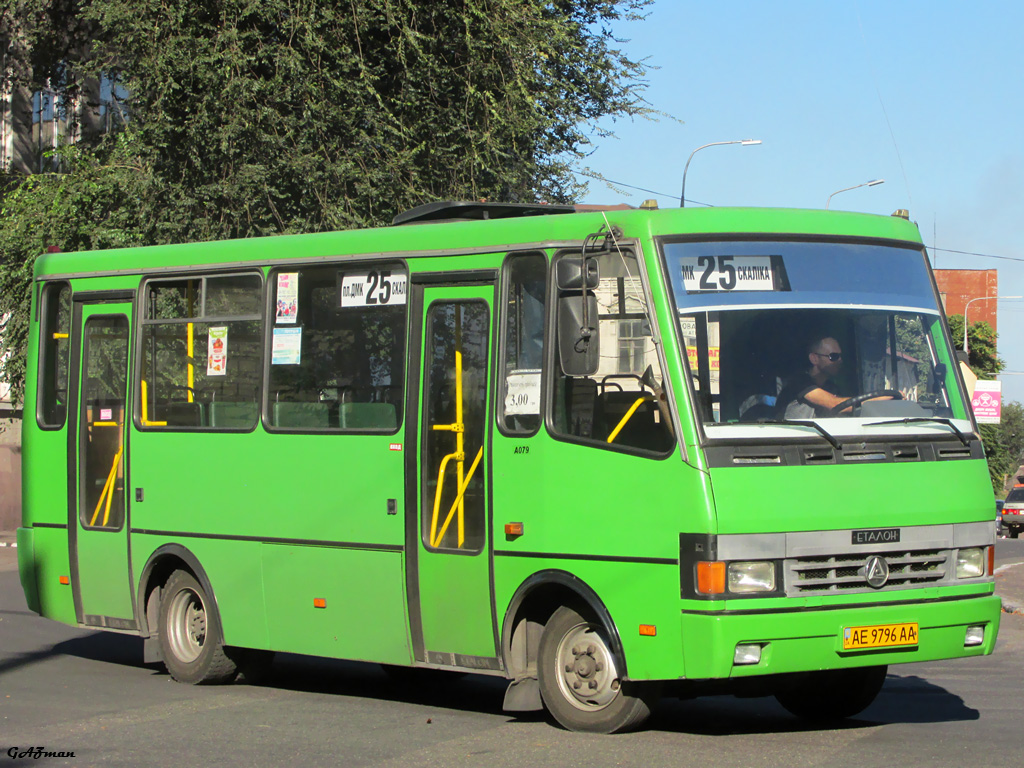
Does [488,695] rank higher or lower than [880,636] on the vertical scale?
lower

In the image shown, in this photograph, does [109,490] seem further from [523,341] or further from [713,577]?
[713,577]

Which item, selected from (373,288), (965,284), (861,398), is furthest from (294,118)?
(965,284)

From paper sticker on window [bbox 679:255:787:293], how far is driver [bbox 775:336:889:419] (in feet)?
1.43

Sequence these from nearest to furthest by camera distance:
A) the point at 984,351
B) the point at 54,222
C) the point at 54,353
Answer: the point at 54,353 → the point at 54,222 → the point at 984,351

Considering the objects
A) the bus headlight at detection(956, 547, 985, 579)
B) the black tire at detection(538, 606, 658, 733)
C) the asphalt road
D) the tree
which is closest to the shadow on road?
the asphalt road

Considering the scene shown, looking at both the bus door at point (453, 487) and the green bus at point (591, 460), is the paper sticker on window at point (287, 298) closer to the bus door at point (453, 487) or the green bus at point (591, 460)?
the green bus at point (591, 460)

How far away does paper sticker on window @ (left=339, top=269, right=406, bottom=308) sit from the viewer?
9.54 metres

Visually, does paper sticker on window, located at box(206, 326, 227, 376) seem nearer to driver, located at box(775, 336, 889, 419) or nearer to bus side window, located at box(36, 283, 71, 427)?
bus side window, located at box(36, 283, 71, 427)

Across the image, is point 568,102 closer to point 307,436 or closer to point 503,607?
point 307,436

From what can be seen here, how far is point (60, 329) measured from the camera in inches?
483

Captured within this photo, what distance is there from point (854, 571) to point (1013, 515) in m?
46.8

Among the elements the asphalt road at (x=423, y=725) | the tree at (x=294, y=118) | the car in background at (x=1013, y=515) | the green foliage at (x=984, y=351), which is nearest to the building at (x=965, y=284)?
the green foliage at (x=984, y=351)

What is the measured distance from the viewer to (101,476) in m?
11.6

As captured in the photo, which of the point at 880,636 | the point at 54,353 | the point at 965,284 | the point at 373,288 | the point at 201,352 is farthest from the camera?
the point at 965,284
